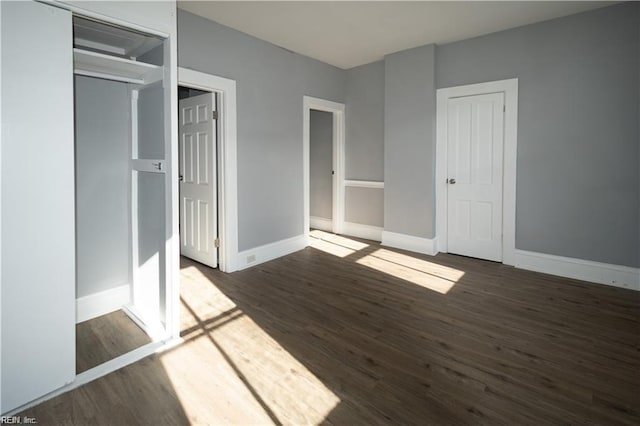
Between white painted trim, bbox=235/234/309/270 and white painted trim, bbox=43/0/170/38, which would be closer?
white painted trim, bbox=43/0/170/38

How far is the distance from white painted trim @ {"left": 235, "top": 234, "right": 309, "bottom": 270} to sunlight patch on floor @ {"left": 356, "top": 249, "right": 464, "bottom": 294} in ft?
3.06

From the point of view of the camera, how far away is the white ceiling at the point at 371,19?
342 cm

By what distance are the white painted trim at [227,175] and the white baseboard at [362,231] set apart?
7.87 feet

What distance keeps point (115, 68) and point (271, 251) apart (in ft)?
8.88

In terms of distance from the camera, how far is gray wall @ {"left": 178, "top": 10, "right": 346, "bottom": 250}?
3.72 meters

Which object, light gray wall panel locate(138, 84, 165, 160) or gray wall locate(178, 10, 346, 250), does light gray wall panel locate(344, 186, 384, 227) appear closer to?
gray wall locate(178, 10, 346, 250)

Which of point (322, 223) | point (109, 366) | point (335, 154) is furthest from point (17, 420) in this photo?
point (322, 223)

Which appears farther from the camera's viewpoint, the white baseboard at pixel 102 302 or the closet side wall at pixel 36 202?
the white baseboard at pixel 102 302

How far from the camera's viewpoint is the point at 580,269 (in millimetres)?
3812

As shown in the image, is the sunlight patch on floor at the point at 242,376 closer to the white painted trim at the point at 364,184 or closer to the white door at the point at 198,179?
the white door at the point at 198,179

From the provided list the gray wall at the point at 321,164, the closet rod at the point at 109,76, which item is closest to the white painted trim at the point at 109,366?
the closet rod at the point at 109,76

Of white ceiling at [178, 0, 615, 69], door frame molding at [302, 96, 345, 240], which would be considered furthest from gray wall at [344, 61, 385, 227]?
white ceiling at [178, 0, 615, 69]

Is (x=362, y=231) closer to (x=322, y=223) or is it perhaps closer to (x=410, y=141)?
(x=322, y=223)

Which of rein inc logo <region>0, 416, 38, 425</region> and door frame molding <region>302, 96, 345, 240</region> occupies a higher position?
door frame molding <region>302, 96, 345, 240</region>
